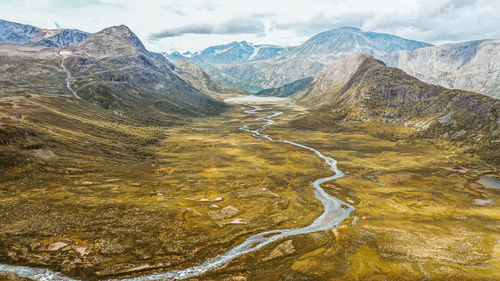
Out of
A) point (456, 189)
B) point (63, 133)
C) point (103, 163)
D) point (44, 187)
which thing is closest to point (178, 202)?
point (44, 187)

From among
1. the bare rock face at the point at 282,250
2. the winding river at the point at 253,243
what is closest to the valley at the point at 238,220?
the bare rock face at the point at 282,250

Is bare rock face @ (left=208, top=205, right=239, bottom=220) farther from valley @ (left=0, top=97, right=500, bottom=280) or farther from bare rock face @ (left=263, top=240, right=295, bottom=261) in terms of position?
bare rock face @ (left=263, top=240, right=295, bottom=261)

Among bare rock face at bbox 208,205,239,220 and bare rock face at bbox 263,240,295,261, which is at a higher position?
bare rock face at bbox 263,240,295,261

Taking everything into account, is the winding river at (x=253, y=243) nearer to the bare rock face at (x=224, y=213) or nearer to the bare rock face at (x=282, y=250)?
the bare rock face at (x=282, y=250)

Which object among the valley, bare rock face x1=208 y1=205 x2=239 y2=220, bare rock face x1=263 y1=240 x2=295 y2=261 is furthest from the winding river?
bare rock face x1=208 y1=205 x2=239 y2=220

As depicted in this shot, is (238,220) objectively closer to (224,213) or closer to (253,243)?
(224,213)
